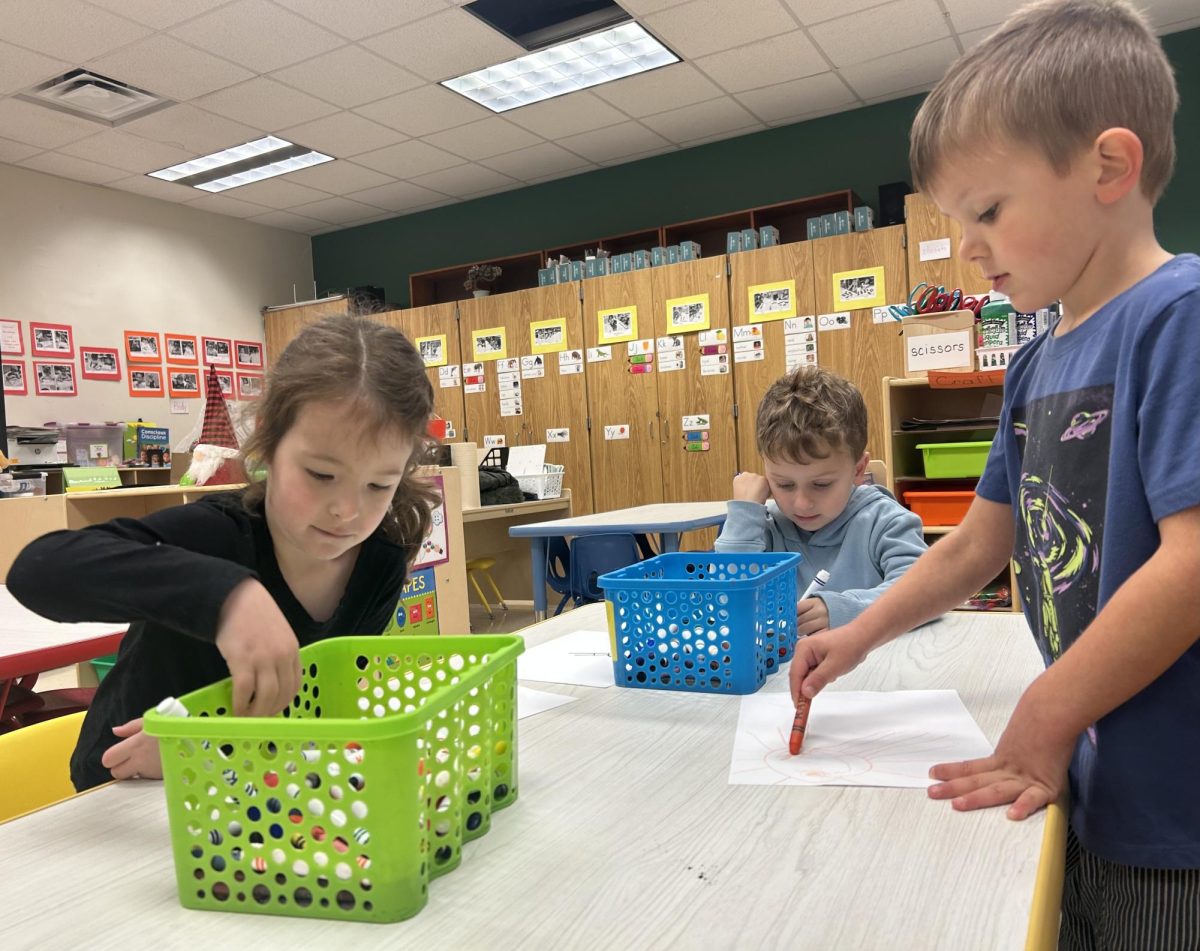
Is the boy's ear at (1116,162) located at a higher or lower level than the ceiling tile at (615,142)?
lower

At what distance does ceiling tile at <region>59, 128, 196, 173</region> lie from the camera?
16.9 ft

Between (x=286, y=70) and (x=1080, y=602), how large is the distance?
4.65 meters

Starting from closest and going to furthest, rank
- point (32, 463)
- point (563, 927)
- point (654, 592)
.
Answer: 1. point (563, 927)
2. point (654, 592)
3. point (32, 463)

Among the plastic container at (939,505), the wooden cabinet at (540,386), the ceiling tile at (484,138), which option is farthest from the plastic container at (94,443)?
the plastic container at (939,505)

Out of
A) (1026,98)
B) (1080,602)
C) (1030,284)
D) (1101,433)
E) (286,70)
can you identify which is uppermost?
(286,70)

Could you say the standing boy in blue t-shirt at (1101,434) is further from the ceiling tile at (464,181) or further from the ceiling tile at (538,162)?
the ceiling tile at (464,181)

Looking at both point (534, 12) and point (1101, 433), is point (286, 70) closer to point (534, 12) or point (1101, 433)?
point (534, 12)

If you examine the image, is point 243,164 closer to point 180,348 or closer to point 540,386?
point 180,348

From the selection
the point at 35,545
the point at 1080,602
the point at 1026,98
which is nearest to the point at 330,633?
the point at 35,545

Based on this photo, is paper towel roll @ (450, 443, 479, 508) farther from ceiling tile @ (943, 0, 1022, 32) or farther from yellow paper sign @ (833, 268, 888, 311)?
ceiling tile @ (943, 0, 1022, 32)

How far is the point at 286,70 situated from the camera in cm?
440

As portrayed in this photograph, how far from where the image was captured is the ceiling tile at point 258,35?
3846mm

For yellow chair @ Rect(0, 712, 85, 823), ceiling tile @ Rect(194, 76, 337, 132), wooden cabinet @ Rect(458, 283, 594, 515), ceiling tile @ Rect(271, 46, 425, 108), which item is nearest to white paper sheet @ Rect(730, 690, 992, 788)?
yellow chair @ Rect(0, 712, 85, 823)

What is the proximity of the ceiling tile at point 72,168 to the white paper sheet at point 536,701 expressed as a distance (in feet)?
19.0
